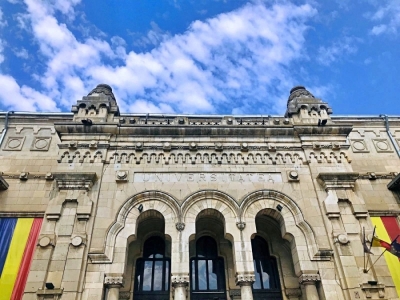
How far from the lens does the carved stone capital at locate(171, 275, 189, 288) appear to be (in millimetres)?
12084

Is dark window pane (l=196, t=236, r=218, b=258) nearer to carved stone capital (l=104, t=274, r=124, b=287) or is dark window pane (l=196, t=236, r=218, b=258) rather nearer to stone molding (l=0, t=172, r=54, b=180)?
carved stone capital (l=104, t=274, r=124, b=287)

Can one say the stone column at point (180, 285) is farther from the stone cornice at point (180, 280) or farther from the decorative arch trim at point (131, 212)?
the decorative arch trim at point (131, 212)

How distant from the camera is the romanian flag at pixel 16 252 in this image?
12695 millimetres

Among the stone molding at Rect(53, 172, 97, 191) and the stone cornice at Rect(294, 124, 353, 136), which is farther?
the stone cornice at Rect(294, 124, 353, 136)

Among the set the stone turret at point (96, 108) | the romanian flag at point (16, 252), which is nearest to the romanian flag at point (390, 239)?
the stone turret at point (96, 108)

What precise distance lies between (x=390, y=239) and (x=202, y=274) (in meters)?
8.79

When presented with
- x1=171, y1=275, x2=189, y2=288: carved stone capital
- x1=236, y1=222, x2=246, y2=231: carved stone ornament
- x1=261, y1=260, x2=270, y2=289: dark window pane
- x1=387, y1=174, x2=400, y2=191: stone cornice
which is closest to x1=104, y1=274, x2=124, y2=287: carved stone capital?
x1=171, y1=275, x2=189, y2=288: carved stone capital

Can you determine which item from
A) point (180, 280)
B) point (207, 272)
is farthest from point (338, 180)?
point (180, 280)

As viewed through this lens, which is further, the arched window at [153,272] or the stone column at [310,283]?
the arched window at [153,272]

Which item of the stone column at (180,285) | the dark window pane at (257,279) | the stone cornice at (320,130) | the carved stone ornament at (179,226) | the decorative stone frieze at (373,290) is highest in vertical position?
the stone cornice at (320,130)

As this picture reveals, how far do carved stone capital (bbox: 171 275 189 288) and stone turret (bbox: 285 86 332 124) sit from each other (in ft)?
32.8

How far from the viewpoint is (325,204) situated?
46.6ft

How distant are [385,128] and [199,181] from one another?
1362 centimetres

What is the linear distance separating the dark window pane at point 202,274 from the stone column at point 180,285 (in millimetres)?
2333
